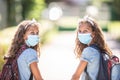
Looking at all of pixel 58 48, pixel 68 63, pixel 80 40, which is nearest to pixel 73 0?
pixel 58 48

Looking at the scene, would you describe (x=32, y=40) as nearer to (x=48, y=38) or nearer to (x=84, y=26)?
(x=84, y=26)

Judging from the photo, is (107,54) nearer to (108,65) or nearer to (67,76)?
(108,65)

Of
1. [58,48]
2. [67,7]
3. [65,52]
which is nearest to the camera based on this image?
[65,52]

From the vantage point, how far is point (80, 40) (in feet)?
22.5

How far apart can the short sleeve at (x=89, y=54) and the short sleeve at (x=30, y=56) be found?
61 cm

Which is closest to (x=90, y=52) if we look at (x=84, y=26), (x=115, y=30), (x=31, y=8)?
(x=84, y=26)

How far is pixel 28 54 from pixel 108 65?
3.39 feet

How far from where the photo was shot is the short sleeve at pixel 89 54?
6.61 meters

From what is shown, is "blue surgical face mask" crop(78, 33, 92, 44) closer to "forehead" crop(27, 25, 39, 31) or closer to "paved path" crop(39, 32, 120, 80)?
"forehead" crop(27, 25, 39, 31)

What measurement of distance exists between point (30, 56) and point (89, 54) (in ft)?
2.48

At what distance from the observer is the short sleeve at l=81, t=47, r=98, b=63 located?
260 inches

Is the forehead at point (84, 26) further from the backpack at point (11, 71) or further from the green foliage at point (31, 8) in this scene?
the green foliage at point (31, 8)

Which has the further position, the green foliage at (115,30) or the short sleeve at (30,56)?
the green foliage at (115,30)

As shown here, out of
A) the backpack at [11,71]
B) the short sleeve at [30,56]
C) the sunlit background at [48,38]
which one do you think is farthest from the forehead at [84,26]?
the sunlit background at [48,38]
